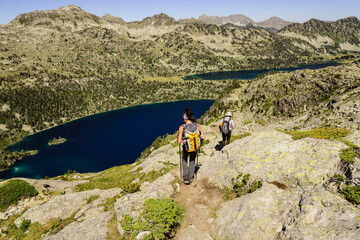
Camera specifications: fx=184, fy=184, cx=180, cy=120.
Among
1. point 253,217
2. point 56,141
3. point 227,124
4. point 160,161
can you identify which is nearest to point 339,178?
point 253,217

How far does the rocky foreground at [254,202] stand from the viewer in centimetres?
881

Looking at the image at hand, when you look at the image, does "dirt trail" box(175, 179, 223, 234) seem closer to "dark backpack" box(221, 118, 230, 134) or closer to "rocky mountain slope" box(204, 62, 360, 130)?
"dark backpack" box(221, 118, 230, 134)

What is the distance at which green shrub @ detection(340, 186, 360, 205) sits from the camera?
913cm

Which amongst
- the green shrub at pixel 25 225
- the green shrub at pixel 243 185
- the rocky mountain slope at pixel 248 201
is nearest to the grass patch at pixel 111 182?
the rocky mountain slope at pixel 248 201

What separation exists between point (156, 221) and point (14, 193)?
2439 centimetres

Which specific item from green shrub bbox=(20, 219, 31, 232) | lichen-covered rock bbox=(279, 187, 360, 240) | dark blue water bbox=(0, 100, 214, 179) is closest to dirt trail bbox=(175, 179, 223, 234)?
lichen-covered rock bbox=(279, 187, 360, 240)

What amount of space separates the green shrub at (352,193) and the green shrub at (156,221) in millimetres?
9166

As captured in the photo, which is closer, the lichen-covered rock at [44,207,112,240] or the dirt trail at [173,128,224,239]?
the dirt trail at [173,128,224,239]

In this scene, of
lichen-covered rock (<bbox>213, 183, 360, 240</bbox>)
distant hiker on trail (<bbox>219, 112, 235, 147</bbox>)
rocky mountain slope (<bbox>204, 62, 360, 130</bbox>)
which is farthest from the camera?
rocky mountain slope (<bbox>204, 62, 360, 130</bbox>)

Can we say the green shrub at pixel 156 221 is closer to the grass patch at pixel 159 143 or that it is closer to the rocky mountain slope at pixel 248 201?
the rocky mountain slope at pixel 248 201

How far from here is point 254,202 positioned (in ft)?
35.8

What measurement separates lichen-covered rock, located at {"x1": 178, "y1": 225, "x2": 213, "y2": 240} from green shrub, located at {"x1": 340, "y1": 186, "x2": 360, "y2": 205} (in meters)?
7.42

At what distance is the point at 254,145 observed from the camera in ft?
55.9

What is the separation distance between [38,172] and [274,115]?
167m
